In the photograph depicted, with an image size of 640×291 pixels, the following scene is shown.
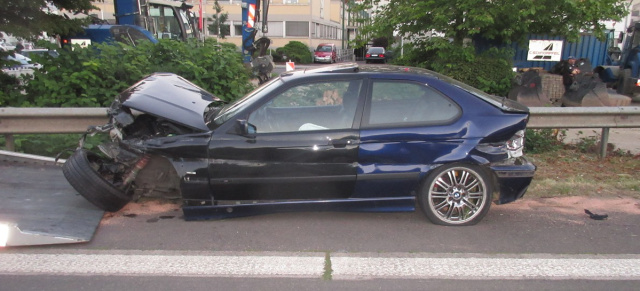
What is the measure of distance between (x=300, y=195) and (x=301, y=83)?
1.07m

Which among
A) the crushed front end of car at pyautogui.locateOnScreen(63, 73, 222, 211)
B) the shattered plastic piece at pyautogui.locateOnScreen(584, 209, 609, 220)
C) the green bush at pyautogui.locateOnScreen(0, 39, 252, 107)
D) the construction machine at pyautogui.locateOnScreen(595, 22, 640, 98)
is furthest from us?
the construction machine at pyautogui.locateOnScreen(595, 22, 640, 98)

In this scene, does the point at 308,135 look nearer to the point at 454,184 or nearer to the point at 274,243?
the point at 274,243

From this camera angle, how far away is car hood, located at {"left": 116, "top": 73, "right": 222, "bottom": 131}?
4.58 metres

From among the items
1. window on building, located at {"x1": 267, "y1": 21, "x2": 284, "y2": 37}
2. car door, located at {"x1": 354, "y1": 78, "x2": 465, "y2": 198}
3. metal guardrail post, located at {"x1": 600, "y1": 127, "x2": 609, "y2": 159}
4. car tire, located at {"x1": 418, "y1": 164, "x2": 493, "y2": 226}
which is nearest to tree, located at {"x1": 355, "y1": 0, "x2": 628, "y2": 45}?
metal guardrail post, located at {"x1": 600, "y1": 127, "x2": 609, "y2": 159}

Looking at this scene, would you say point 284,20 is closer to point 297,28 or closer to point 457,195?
point 297,28

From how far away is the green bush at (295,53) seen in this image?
130 feet

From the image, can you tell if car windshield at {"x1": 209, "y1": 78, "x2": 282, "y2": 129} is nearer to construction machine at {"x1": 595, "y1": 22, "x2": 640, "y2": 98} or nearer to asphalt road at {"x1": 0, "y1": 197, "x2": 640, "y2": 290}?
asphalt road at {"x1": 0, "y1": 197, "x2": 640, "y2": 290}

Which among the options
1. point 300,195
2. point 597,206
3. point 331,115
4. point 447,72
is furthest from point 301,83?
point 447,72

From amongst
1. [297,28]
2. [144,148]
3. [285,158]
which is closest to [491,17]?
[285,158]

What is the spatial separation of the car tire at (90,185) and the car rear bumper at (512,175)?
143 inches

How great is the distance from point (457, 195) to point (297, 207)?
4.98 ft

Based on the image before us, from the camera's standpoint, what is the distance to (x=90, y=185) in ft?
15.0

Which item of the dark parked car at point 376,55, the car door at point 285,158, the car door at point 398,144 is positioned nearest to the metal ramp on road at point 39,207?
the car door at point 285,158

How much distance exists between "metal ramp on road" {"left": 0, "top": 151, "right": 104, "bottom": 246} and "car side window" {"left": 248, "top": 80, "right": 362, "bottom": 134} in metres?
1.87
